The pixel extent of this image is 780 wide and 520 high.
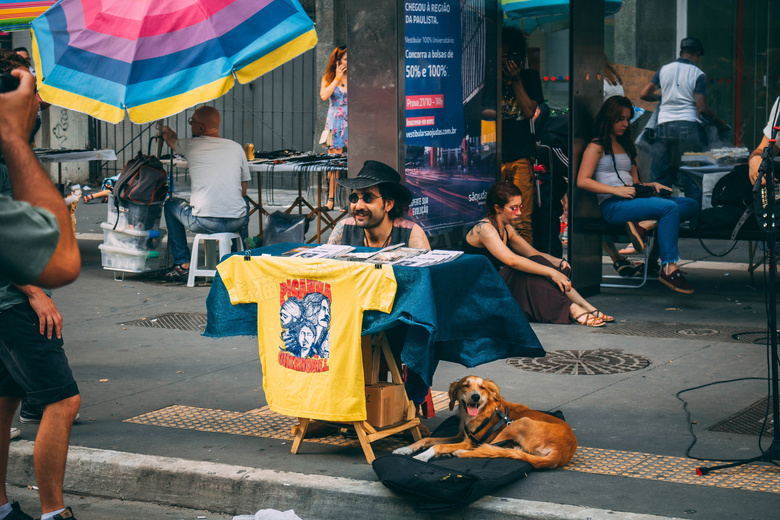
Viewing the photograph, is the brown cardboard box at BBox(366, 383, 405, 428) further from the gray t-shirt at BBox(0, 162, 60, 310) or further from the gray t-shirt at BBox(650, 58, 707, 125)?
the gray t-shirt at BBox(650, 58, 707, 125)

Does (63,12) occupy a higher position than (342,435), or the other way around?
(63,12)

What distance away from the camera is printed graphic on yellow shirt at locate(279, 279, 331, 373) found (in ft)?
15.8

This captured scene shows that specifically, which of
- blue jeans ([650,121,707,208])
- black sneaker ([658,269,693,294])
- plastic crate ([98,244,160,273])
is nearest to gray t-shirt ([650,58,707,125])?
blue jeans ([650,121,707,208])

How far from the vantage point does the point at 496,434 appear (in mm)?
4781

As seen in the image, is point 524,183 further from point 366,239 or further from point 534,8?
Answer: point 366,239

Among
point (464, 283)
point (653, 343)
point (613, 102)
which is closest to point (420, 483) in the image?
point (464, 283)

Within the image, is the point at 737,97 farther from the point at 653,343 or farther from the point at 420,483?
the point at 420,483

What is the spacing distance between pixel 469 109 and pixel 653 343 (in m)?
2.48

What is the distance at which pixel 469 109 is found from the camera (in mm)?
8414

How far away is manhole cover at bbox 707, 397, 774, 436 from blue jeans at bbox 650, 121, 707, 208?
6.17 m

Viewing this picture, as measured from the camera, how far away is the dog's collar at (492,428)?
4758 mm

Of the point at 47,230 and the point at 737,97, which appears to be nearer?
the point at 47,230

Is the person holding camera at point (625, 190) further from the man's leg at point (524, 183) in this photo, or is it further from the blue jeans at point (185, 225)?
the blue jeans at point (185, 225)

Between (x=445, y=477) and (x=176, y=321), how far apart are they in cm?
453
